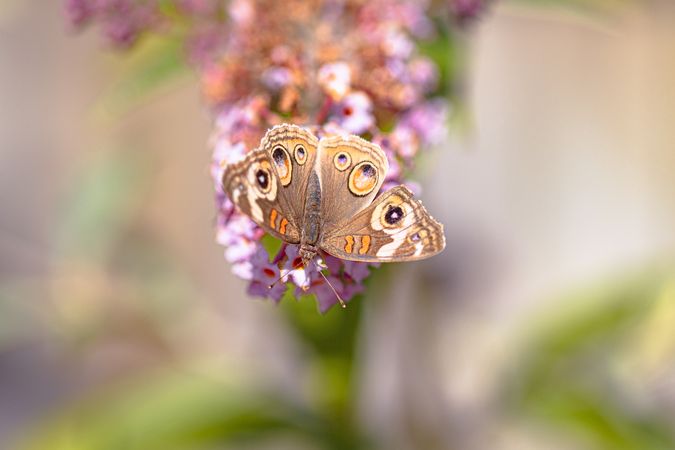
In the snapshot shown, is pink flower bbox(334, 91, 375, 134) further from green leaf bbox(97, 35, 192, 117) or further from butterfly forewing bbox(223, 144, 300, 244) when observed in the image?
green leaf bbox(97, 35, 192, 117)

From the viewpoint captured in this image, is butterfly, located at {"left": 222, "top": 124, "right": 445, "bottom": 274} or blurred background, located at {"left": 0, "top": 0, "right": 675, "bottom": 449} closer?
butterfly, located at {"left": 222, "top": 124, "right": 445, "bottom": 274}

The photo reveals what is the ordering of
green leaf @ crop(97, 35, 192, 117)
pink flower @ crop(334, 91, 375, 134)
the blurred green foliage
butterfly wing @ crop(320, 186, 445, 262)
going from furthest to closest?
the blurred green foliage → green leaf @ crop(97, 35, 192, 117) → pink flower @ crop(334, 91, 375, 134) → butterfly wing @ crop(320, 186, 445, 262)

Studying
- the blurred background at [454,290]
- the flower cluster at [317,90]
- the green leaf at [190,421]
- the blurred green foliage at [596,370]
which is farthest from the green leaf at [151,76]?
the blurred green foliage at [596,370]

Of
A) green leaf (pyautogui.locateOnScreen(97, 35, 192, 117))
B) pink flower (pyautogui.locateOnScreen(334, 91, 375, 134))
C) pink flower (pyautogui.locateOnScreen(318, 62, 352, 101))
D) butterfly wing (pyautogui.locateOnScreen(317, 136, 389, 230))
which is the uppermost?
green leaf (pyautogui.locateOnScreen(97, 35, 192, 117))

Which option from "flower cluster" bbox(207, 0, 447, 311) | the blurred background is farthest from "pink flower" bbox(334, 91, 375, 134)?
the blurred background

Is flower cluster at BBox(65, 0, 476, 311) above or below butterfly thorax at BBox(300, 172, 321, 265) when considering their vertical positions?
above

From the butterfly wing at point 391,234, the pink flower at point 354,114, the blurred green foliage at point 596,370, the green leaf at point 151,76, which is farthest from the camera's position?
the blurred green foliage at point 596,370

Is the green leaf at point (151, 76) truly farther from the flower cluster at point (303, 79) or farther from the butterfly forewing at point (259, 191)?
the butterfly forewing at point (259, 191)

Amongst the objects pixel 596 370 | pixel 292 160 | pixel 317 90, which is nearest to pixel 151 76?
pixel 317 90

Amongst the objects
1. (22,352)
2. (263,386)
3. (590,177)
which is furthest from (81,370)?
(590,177)
